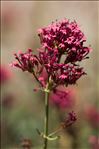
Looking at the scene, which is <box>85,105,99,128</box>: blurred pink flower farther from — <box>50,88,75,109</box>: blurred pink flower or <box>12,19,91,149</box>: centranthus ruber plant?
<box>12,19,91,149</box>: centranthus ruber plant

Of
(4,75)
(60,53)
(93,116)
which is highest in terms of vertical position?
(60,53)

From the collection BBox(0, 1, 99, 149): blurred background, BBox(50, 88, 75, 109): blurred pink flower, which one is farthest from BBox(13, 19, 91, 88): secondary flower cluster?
BBox(50, 88, 75, 109): blurred pink flower

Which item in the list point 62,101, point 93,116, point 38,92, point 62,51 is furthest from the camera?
point 38,92

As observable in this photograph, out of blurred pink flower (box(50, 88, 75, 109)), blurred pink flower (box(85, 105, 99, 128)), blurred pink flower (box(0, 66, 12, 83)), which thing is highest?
blurred pink flower (box(0, 66, 12, 83))

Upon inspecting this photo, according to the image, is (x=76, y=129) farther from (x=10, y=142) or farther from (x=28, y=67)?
(x=28, y=67)

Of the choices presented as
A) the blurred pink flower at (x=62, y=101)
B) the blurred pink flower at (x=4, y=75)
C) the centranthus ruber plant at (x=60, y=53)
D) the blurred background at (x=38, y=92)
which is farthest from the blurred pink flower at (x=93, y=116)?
the centranthus ruber plant at (x=60, y=53)

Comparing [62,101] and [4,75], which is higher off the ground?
[4,75]

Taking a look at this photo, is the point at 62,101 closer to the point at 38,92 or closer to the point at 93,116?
the point at 93,116

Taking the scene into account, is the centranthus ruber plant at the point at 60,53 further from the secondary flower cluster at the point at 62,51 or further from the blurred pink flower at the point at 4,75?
the blurred pink flower at the point at 4,75

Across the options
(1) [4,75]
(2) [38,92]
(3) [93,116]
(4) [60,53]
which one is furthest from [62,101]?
(4) [60,53]

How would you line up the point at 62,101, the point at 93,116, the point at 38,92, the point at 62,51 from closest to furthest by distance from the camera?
the point at 62,51
the point at 62,101
the point at 93,116
the point at 38,92
